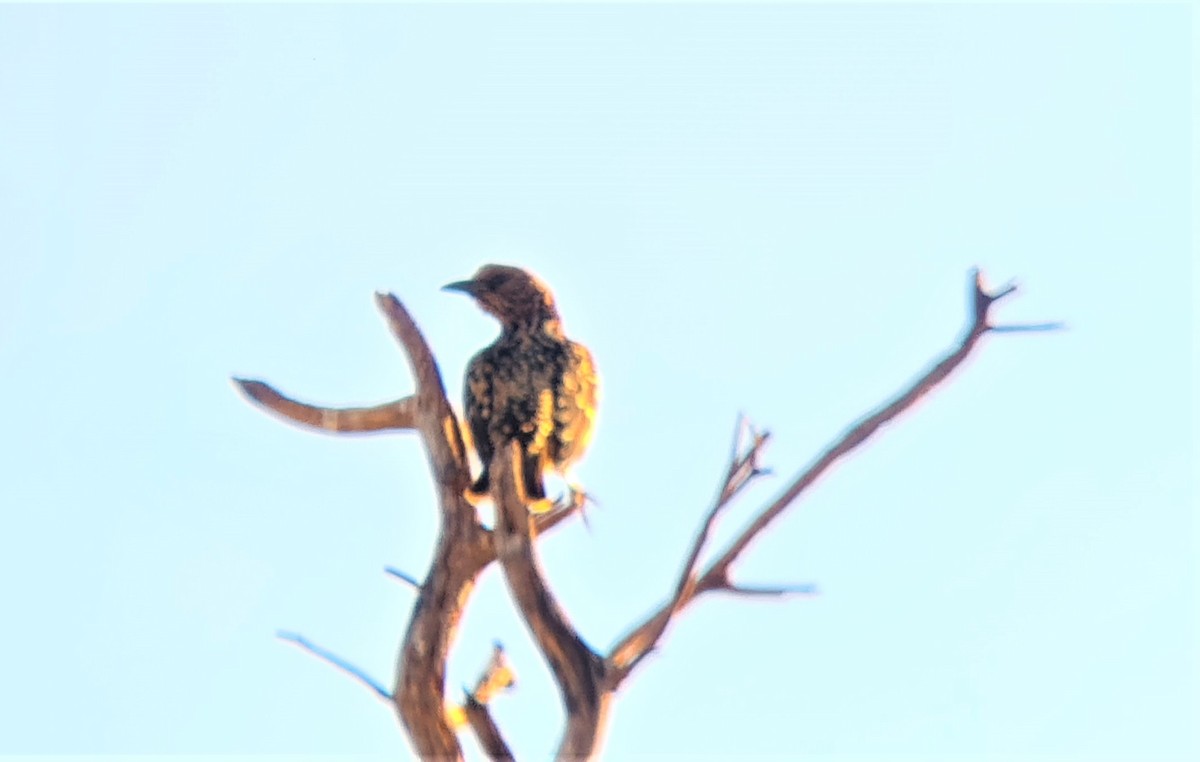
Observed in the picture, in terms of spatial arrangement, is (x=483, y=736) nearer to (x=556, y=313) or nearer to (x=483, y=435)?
(x=483, y=435)

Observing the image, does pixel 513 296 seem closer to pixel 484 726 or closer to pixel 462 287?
pixel 462 287

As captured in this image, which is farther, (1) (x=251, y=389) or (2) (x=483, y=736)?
(1) (x=251, y=389)

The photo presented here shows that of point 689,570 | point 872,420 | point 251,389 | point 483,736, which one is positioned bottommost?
point 483,736

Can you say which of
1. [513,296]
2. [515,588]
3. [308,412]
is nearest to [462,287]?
[513,296]

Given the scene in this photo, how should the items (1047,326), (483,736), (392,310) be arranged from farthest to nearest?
(392,310) < (483,736) < (1047,326)

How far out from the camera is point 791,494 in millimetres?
4703

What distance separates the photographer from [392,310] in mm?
5082

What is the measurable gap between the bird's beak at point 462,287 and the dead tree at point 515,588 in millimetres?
1036

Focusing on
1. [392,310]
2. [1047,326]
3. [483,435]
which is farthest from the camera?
[483,435]

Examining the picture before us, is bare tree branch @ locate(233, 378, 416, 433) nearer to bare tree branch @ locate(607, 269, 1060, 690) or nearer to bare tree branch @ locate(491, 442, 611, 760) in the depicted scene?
bare tree branch @ locate(491, 442, 611, 760)

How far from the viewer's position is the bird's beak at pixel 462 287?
6.05m

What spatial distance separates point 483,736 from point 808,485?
1192 mm

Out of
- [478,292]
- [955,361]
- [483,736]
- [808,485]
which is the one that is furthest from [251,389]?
[955,361]

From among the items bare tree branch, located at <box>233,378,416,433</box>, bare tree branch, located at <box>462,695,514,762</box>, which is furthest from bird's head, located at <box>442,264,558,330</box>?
bare tree branch, located at <box>462,695,514,762</box>
